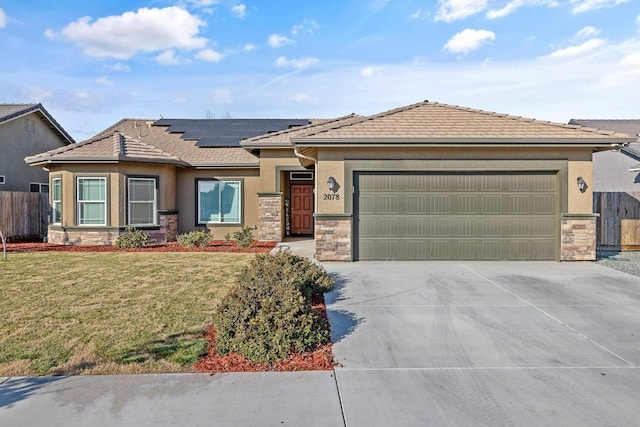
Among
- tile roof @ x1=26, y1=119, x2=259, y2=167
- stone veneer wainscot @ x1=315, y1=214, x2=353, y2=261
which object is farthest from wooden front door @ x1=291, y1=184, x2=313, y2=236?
stone veneer wainscot @ x1=315, y1=214, x2=353, y2=261

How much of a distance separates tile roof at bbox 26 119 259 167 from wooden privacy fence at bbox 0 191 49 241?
1.82m

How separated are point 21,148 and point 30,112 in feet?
5.40

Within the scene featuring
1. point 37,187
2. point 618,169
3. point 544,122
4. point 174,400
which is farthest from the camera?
point 618,169

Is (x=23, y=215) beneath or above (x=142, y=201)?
beneath

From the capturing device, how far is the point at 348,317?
5.76 meters

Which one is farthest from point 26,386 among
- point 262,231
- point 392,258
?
point 262,231

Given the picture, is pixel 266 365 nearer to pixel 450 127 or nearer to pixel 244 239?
pixel 450 127

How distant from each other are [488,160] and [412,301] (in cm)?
508

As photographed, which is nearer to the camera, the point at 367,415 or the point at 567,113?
the point at 367,415

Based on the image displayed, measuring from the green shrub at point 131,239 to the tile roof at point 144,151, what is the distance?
2278mm

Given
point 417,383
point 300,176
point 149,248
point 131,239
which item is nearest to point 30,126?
point 131,239

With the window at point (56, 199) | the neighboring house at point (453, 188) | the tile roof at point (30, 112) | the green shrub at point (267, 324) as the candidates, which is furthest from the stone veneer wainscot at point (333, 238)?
the tile roof at point (30, 112)

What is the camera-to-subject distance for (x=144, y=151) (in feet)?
45.0

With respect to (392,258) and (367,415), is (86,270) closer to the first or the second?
(392,258)
